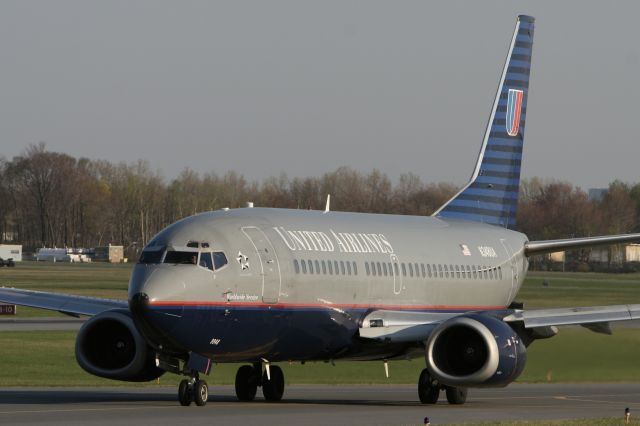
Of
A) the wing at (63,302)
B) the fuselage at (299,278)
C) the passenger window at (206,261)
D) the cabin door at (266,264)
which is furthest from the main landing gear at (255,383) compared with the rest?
the passenger window at (206,261)

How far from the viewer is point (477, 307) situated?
37469 mm

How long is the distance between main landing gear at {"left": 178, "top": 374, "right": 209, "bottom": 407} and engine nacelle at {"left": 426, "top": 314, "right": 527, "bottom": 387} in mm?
4953

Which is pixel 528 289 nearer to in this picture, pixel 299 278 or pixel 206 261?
pixel 299 278

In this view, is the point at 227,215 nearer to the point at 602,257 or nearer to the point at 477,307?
the point at 477,307

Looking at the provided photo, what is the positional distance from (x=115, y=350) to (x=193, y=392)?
11.5ft

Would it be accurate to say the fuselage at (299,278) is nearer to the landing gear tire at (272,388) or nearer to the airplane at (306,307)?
the airplane at (306,307)

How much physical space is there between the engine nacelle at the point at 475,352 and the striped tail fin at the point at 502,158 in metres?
10.6

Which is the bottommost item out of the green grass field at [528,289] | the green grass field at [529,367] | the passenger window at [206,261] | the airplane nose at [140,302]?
the green grass field at [529,367]

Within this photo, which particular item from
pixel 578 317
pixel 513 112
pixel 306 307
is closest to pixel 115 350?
pixel 306 307

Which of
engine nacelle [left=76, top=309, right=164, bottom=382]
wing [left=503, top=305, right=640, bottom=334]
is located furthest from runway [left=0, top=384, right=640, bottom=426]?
wing [left=503, top=305, right=640, bottom=334]

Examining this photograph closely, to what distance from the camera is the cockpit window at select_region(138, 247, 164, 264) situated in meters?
26.8

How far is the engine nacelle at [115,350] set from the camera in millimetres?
29609

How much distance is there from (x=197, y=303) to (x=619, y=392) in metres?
14.8

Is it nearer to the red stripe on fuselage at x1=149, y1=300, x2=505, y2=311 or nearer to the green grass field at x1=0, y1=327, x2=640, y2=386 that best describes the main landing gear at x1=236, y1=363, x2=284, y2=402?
the red stripe on fuselage at x1=149, y1=300, x2=505, y2=311
